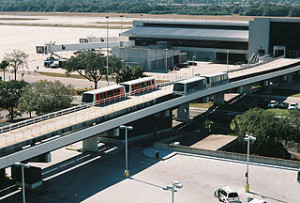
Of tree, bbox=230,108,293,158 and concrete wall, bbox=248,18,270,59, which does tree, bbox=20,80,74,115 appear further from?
concrete wall, bbox=248,18,270,59

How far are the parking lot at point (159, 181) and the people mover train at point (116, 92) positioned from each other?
672 cm

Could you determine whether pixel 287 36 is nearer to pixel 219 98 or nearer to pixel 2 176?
pixel 219 98

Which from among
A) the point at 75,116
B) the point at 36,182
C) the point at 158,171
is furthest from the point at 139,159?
the point at 36,182

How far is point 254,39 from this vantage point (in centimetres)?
11594

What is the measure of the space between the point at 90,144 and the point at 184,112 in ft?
64.9

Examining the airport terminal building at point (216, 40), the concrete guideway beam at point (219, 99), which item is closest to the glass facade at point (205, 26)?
the airport terminal building at point (216, 40)

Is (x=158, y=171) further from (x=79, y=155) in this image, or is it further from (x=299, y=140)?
(x=299, y=140)

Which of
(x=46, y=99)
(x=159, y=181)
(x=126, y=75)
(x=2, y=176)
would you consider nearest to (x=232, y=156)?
(x=159, y=181)

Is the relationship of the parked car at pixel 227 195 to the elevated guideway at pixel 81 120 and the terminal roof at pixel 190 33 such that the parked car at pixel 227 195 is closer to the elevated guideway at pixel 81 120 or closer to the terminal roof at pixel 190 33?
the elevated guideway at pixel 81 120

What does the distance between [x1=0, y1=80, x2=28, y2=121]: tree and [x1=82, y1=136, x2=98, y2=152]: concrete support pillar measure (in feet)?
61.4

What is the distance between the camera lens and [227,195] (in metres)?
41.6

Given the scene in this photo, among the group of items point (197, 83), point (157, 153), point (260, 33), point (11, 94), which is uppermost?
point (260, 33)

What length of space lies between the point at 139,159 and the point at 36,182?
12.6 metres

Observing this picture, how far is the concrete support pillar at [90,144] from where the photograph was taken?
55584 mm
